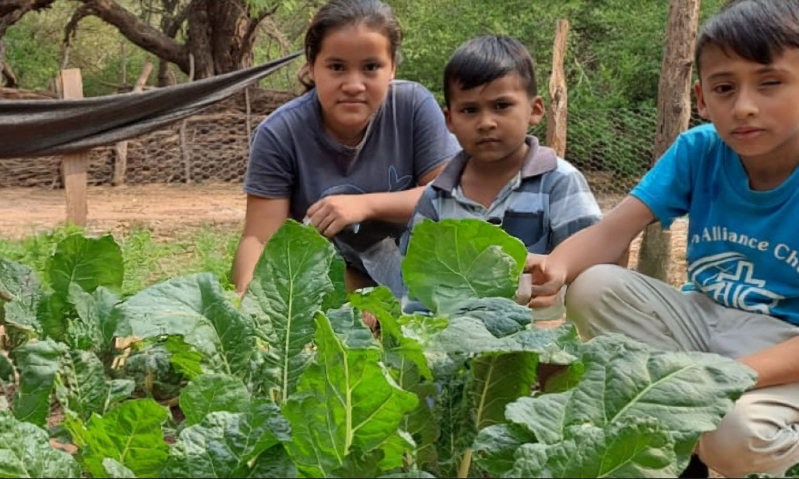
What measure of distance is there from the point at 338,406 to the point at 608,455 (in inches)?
8.6

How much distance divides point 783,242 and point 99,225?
23.6 feet

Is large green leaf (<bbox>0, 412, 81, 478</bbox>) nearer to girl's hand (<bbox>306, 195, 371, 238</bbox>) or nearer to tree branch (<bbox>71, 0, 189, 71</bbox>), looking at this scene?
girl's hand (<bbox>306, 195, 371, 238</bbox>)

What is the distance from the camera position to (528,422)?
0.81 m

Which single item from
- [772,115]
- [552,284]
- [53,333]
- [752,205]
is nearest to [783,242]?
[752,205]

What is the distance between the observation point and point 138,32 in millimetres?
11953

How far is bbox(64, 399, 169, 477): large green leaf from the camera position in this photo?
86cm

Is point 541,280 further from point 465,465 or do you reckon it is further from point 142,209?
point 142,209

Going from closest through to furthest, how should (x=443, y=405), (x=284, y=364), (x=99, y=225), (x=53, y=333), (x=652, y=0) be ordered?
1. (x=443, y=405)
2. (x=284, y=364)
3. (x=53, y=333)
4. (x=99, y=225)
5. (x=652, y=0)

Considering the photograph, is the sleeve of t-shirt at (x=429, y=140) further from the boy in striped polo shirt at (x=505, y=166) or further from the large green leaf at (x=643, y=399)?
the large green leaf at (x=643, y=399)

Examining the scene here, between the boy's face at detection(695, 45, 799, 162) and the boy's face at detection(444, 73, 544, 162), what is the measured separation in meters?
0.58

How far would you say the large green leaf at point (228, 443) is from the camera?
80 centimetres

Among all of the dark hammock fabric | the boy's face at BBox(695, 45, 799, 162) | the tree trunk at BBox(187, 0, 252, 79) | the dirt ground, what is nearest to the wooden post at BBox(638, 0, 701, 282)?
the dirt ground

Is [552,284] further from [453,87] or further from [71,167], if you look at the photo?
[71,167]

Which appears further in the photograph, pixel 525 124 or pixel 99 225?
pixel 99 225
